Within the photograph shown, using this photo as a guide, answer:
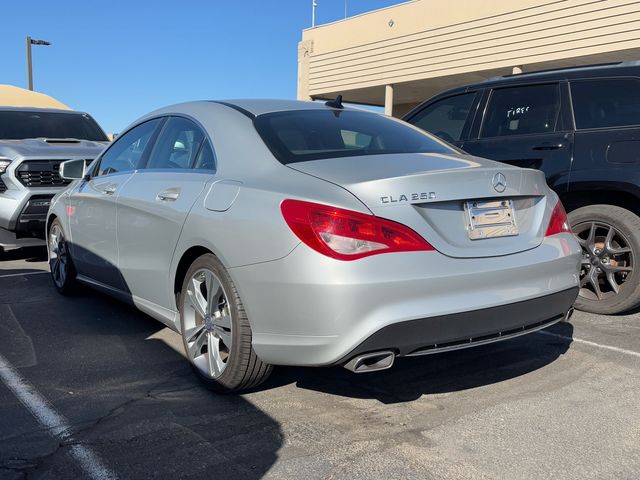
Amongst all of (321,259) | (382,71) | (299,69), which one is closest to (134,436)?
(321,259)

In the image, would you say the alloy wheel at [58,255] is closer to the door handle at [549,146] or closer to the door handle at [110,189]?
the door handle at [110,189]

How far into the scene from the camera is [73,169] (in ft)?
18.5

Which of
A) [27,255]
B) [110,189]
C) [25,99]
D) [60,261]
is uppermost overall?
[25,99]

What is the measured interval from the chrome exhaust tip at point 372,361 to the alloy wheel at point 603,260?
8.93 feet

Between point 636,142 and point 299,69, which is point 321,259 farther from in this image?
point 299,69

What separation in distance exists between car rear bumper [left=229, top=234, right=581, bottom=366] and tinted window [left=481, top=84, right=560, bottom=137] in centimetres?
247

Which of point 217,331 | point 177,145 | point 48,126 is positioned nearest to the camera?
point 217,331

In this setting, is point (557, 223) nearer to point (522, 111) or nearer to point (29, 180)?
point (522, 111)

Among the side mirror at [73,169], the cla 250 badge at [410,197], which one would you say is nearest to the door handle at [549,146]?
the cla 250 badge at [410,197]

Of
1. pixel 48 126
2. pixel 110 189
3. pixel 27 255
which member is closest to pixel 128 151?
pixel 110 189

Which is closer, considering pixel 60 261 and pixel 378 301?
pixel 378 301

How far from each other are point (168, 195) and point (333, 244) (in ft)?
4.60

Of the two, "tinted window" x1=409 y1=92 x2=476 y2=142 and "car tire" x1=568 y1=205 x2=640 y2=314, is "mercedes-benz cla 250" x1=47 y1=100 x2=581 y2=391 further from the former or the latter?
"tinted window" x1=409 y1=92 x2=476 y2=142

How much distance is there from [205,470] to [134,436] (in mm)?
484
